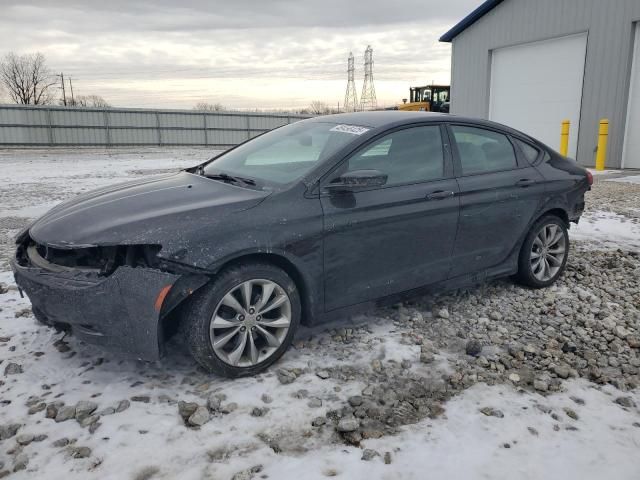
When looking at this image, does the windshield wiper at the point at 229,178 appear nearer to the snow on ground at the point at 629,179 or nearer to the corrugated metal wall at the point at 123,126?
the snow on ground at the point at 629,179

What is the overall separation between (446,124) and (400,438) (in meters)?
2.47

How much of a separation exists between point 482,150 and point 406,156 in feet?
2.72

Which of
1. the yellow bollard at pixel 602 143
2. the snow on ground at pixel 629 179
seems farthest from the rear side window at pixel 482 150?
the yellow bollard at pixel 602 143

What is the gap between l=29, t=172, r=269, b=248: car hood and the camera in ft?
9.29

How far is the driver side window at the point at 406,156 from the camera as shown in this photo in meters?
3.54

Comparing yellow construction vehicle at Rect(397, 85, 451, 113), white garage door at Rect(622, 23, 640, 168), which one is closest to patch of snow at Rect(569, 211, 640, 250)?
A: white garage door at Rect(622, 23, 640, 168)

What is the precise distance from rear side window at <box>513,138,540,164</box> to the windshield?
1.64 m

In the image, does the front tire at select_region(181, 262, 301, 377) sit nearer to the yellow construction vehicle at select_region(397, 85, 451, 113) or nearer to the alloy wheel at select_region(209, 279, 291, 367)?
the alloy wheel at select_region(209, 279, 291, 367)

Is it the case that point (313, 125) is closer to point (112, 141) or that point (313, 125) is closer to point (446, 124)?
point (446, 124)

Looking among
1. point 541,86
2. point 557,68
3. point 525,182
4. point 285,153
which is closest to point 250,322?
point 285,153

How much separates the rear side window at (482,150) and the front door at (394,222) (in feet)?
0.59

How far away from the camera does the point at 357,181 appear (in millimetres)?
3180

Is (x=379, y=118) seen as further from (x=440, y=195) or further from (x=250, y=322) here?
(x=250, y=322)

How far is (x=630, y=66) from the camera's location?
42.6ft
